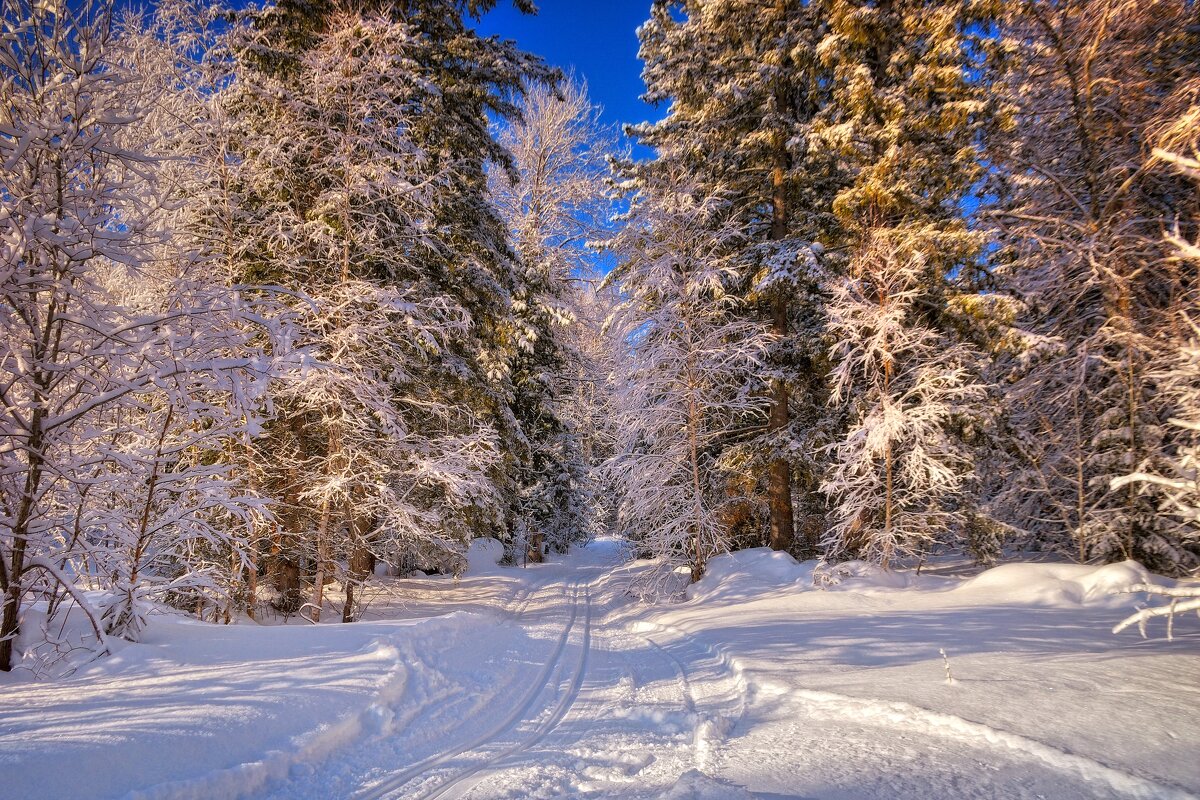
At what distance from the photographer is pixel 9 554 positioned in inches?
156

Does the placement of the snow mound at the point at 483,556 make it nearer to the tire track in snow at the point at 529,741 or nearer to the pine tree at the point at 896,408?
the tire track in snow at the point at 529,741

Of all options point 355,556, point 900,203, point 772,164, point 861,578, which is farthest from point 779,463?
point 355,556

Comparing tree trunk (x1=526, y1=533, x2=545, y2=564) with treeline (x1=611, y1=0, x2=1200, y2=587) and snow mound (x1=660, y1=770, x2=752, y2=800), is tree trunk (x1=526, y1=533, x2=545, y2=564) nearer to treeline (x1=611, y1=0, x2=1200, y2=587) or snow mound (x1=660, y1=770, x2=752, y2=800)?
treeline (x1=611, y1=0, x2=1200, y2=587)

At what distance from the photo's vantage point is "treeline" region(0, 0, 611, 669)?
3709mm

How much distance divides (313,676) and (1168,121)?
14.7 metres

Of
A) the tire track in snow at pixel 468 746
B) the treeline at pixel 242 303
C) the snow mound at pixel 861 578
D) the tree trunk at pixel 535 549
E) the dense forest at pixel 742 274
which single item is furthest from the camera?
the tree trunk at pixel 535 549

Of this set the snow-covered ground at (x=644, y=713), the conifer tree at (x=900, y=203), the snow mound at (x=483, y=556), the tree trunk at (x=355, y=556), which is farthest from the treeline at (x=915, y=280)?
the snow mound at (x=483, y=556)

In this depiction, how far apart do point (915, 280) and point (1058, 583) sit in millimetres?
5558

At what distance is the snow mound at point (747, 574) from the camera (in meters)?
10.4

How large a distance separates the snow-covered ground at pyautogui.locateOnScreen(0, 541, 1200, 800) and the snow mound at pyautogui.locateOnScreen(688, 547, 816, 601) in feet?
9.19

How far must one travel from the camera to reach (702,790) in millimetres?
3084

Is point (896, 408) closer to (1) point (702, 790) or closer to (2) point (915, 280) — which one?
(2) point (915, 280)

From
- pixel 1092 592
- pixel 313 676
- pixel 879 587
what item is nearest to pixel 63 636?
pixel 313 676

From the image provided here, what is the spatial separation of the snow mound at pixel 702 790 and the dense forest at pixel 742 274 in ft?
18.5
